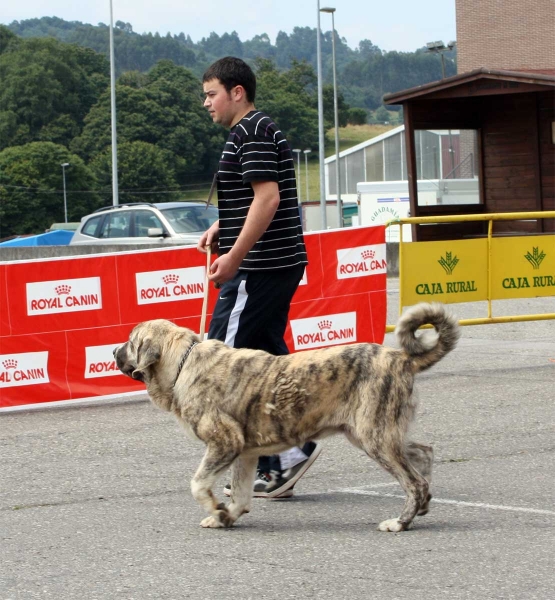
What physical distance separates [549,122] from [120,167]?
98.1 meters

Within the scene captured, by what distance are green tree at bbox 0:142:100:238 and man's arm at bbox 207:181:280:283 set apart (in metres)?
106

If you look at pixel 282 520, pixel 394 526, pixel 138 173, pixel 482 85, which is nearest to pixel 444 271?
pixel 282 520

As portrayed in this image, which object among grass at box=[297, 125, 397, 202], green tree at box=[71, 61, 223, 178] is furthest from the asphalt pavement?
grass at box=[297, 125, 397, 202]

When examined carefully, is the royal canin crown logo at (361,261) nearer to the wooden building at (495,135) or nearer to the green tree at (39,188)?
the wooden building at (495,135)

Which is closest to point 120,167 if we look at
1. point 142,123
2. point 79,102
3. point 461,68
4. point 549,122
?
point 142,123

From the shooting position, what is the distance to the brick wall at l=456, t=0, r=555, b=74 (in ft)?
Answer: 184

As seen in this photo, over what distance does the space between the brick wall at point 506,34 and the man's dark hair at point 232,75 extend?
51.7 meters

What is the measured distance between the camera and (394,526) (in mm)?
5164

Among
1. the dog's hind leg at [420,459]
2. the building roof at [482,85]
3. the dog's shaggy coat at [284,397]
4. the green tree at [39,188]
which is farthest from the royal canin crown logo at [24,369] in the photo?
the green tree at [39,188]

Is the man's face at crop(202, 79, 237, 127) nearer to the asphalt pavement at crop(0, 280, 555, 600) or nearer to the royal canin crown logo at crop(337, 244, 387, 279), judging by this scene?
the asphalt pavement at crop(0, 280, 555, 600)

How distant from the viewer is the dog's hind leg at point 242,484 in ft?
17.6

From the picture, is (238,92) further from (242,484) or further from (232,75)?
(242,484)

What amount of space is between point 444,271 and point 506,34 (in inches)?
1922

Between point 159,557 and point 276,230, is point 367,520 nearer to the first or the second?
point 159,557
